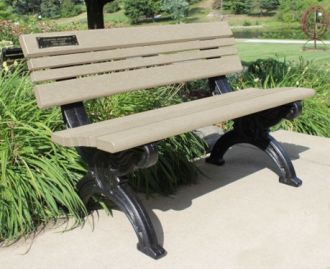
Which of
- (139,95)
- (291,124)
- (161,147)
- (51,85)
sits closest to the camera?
(51,85)

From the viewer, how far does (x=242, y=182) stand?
3.72 m

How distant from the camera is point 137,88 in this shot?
3357 mm

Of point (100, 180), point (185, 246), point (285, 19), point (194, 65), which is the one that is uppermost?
point (194, 65)

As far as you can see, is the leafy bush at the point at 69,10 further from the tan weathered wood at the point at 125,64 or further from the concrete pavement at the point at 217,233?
the concrete pavement at the point at 217,233

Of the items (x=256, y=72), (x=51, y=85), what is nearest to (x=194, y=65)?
(x=51, y=85)

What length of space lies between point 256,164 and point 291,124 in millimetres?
1230

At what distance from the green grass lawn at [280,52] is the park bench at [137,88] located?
933 cm

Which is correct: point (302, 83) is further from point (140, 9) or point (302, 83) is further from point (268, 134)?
point (140, 9)

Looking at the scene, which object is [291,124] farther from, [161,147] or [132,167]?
[132,167]

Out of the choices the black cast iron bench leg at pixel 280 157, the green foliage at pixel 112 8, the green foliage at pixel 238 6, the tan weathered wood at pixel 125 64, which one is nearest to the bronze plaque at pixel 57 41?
the tan weathered wood at pixel 125 64

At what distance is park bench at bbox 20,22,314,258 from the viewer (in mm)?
2625

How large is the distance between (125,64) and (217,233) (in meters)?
1.22

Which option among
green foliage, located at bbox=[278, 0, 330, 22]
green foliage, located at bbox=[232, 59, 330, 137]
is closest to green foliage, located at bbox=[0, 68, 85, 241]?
green foliage, located at bbox=[232, 59, 330, 137]

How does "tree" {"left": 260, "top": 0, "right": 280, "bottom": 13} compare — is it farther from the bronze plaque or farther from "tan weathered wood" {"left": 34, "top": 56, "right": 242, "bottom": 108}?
the bronze plaque
